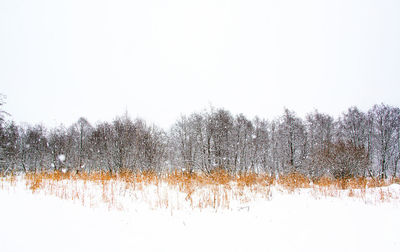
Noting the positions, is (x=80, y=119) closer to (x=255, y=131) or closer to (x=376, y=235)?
(x=255, y=131)

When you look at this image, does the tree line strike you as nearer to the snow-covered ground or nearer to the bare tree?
the bare tree

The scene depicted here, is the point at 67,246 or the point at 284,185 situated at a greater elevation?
the point at 67,246

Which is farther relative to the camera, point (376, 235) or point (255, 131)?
point (255, 131)

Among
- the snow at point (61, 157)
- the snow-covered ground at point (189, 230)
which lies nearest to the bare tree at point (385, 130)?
the snow-covered ground at point (189, 230)

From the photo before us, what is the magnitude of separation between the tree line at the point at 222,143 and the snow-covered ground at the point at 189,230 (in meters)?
12.3

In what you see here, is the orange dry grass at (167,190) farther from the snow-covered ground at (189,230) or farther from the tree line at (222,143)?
the tree line at (222,143)

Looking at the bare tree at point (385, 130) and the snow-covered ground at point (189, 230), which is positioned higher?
the bare tree at point (385, 130)

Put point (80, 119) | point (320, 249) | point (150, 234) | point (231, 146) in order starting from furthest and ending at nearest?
1. point (80, 119)
2. point (231, 146)
3. point (150, 234)
4. point (320, 249)

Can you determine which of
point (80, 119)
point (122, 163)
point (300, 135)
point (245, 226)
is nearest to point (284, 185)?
point (245, 226)

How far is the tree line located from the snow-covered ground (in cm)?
1225

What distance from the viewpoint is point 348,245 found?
380cm

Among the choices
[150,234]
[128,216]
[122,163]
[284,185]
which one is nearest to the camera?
[150,234]

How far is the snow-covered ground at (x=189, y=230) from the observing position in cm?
316

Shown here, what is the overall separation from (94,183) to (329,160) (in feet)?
51.4
